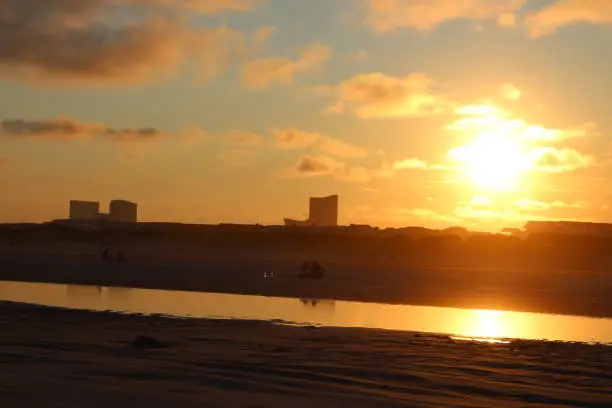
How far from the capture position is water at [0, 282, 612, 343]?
24125 mm

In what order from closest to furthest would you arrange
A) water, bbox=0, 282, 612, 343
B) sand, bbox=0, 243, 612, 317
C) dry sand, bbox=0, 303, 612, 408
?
dry sand, bbox=0, 303, 612, 408
water, bbox=0, 282, 612, 343
sand, bbox=0, 243, 612, 317

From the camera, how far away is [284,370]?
14.4m

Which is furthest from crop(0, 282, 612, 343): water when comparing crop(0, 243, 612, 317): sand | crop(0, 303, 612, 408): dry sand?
crop(0, 303, 612, 408): dry sand

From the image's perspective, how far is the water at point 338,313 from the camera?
2412 centimetres

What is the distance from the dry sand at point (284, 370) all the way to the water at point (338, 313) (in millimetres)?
3744

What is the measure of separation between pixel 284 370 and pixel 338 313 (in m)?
13.9

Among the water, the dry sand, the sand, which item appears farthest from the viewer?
the sand

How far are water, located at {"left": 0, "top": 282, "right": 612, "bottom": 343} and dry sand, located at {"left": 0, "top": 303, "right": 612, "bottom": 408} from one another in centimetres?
374

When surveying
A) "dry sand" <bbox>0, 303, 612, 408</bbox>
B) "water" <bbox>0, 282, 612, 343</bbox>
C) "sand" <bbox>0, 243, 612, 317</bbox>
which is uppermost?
"sand" <bbox>0, 243, 612, 317</bbox>

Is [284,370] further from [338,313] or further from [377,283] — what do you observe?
[377,283]

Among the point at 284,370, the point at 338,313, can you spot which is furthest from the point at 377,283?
the point at 284,370

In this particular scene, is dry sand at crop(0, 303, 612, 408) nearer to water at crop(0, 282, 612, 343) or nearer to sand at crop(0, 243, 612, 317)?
water at crop(0, 282, 612, 343)

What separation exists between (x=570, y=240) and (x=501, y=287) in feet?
184

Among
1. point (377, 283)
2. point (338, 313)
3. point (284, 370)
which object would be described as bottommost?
point (284, 370)
